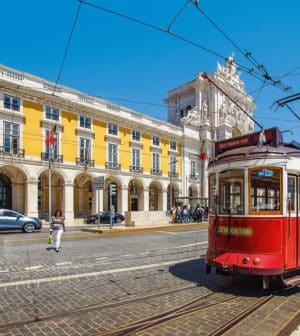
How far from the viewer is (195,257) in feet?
34.6

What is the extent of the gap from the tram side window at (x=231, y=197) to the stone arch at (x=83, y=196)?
101ft

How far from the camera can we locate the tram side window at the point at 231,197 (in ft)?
21.3

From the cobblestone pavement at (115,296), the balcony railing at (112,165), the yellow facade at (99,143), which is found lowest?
the cobblestone pavement at (115,296)

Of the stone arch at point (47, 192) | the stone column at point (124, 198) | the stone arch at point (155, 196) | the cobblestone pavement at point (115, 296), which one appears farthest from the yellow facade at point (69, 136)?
the cobblestone pavement at point (115, 296)

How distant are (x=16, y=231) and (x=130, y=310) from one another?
1953 centimetres

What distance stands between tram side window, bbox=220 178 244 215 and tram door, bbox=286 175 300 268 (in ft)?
3.14

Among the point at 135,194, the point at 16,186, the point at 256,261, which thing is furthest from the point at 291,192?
the point at 135,194

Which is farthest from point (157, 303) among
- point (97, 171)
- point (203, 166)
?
point (203, 166)

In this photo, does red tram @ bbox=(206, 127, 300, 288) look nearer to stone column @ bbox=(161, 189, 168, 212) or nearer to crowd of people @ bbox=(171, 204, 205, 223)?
crowd of people @ bbox=(171, 204, 205, 223)

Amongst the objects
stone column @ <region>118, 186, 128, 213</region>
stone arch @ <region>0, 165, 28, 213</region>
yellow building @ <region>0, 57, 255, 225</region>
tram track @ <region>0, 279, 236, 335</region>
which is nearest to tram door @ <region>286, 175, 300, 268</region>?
tram track @ <region>0, 279, 236, 335</region>

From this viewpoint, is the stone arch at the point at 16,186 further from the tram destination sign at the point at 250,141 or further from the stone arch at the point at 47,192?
the tram destination sign at the point at 250,141

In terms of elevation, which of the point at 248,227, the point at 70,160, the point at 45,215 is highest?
the point at 70,160

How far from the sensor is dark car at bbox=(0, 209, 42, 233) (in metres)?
20.3

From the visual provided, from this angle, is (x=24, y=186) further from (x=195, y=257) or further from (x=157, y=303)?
(x=157, y=303)
